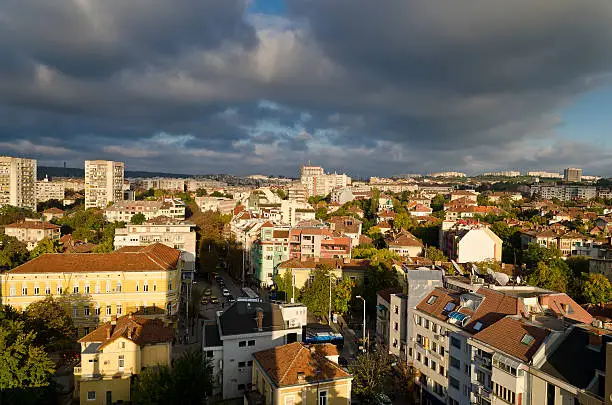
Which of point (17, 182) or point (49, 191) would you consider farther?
point (49, 191)

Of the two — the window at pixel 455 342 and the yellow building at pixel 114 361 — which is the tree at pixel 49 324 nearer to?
the yellow building at pixel 114 361

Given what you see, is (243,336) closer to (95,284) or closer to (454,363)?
(454,363)

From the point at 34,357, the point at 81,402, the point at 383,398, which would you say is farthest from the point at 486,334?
the point at 34,357

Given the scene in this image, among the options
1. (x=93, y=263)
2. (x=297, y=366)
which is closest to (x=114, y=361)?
(x=297, y=366)

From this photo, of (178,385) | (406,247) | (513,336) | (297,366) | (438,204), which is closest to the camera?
(178,385)

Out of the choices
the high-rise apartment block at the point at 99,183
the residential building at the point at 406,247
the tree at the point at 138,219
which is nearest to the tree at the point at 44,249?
the tree at the point at 138,219

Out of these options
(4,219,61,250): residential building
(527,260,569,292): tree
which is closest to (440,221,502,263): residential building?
(527,260,569,292): tree
